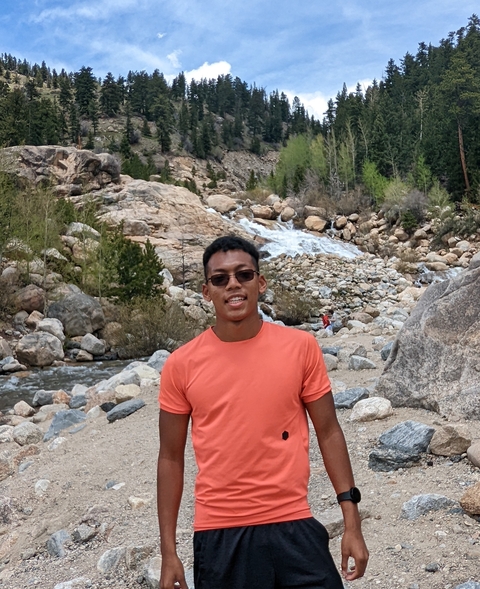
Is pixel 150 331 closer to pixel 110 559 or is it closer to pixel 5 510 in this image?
pixel 5 510

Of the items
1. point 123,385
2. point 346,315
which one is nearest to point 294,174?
point 346,315

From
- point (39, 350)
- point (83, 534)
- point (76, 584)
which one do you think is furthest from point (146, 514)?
point (39, 350)

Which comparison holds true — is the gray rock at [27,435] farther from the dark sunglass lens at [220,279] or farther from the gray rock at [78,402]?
the dark sunglass lens at [220,279]

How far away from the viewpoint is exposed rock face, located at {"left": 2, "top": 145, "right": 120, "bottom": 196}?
→ 111ft

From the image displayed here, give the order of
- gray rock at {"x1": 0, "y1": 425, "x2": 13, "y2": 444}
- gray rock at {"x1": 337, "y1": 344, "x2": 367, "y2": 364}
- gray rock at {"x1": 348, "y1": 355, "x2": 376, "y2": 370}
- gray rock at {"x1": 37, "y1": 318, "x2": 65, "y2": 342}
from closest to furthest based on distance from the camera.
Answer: gray rock at {"x1": 0, "y1": 425, "x2": 13, "y2": 444}
gray rock at {"x1": 348, "y1": 355, "x2": 376, "y2": 370}
gray rock at {"x1": 337, "y1": 344, "x2": 367, "y2": 364}
gray rock at {"x1": 37, "y1": 318, "x2": 65, "y2": 342}

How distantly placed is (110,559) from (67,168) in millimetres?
34696

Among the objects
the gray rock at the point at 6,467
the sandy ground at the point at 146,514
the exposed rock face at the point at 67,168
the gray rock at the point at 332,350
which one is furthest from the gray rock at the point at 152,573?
the exposed rock face at the point at 67,168

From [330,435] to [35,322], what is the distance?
17.6m

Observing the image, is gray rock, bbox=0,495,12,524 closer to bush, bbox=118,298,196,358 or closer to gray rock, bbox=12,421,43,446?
gray rock, bbox=12,421,43,446

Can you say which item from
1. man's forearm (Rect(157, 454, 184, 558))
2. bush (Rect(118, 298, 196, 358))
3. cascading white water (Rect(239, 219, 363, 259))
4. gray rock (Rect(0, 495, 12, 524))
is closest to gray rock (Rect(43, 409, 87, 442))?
gray rock (Rect(0, 495, 12, 524))

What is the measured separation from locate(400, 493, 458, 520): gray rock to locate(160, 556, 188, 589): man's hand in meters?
1.86

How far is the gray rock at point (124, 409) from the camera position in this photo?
23.6 feet

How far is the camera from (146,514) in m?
4.18

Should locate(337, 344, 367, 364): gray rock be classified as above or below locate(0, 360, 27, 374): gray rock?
above
